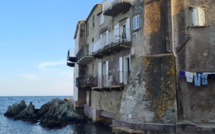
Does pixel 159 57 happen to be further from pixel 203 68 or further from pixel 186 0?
pixel 186 0

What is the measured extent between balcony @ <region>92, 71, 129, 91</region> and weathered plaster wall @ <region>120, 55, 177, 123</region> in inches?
114

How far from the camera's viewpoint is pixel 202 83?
14.1 metres

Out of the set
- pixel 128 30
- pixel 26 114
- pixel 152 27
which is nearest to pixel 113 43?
pixel 128 30

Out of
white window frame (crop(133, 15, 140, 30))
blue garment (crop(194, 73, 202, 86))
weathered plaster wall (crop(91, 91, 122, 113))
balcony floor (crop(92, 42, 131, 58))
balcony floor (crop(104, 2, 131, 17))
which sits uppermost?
balcony floor (crop(104, 2, 131, 17))

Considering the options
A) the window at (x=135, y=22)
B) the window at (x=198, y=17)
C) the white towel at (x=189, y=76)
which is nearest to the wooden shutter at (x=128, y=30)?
the window at (x=135, y=22)

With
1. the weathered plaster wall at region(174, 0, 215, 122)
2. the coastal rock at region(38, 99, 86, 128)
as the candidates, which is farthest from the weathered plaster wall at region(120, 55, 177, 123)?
the coastal rock at region(38, 99, 86, 128)

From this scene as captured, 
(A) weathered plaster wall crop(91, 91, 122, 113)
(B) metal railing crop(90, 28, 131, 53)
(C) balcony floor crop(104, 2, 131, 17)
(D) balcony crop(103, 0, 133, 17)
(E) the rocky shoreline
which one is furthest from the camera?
(E) the rocky shoreline

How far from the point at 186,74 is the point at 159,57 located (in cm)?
188

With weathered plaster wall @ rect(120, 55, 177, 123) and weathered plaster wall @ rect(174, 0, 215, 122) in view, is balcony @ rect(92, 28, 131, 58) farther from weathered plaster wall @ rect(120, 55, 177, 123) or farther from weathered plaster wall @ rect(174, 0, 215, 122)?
weathered plaster wall @ rect(174, 0, 215, 122)

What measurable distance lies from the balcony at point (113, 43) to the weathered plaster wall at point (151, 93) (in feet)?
11.6

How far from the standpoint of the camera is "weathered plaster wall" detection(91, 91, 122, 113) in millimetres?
19178

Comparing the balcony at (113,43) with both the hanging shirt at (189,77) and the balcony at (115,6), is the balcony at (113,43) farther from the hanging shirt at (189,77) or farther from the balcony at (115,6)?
the hanging shirt at (189,77)

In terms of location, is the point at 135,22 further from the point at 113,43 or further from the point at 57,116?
the point at 57,116

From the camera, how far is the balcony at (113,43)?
59.9 feet
